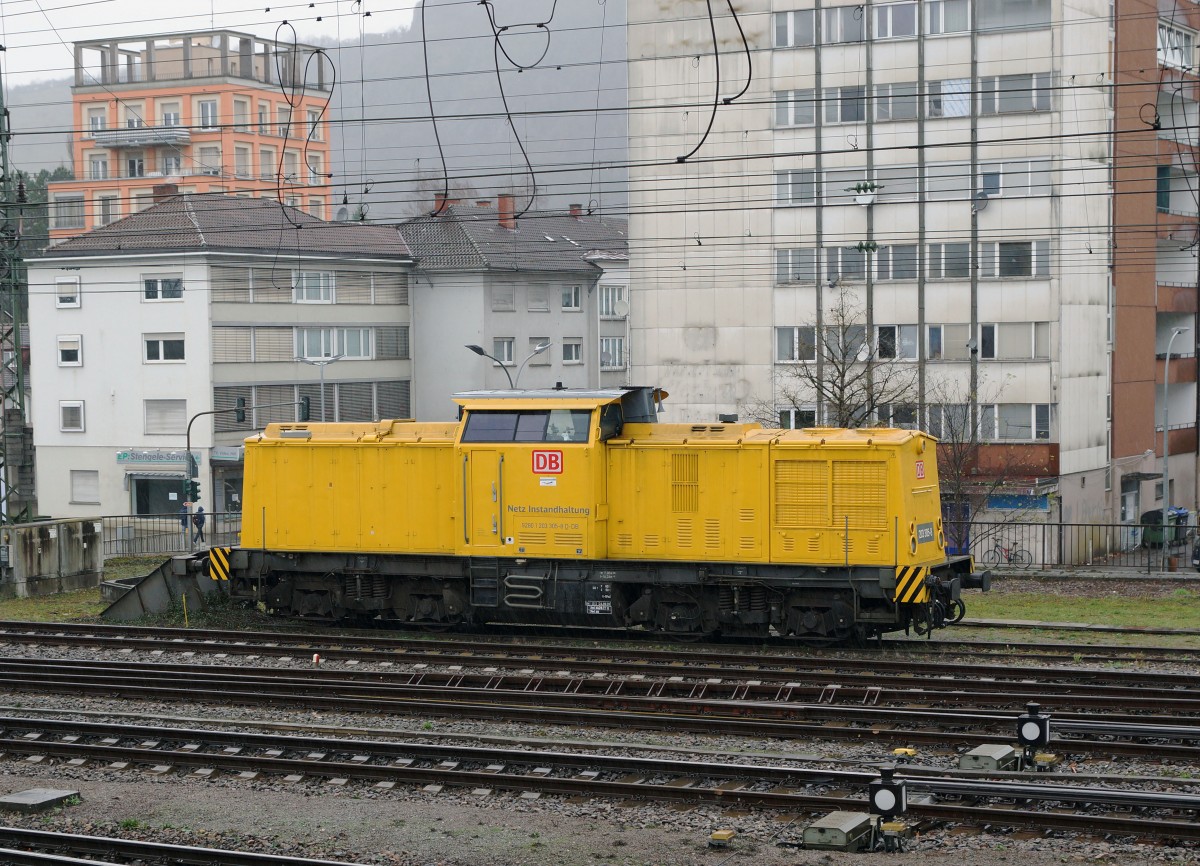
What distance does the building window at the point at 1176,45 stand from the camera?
5059 cm

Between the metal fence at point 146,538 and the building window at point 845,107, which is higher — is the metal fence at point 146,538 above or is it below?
below

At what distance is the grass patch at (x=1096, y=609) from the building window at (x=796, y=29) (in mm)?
26587

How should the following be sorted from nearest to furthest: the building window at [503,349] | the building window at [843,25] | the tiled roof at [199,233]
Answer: the building window at [843,25]
the tiled roof at [199,233]
the building window at [503,349]

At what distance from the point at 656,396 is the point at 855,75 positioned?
29.4 meters

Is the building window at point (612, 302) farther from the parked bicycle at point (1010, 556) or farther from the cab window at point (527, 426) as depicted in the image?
the cab window at point (527, 426)

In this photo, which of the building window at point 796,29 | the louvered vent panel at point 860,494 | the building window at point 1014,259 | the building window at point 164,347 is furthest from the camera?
the building window at point 164,347

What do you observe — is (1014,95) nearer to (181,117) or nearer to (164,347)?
(164,347)

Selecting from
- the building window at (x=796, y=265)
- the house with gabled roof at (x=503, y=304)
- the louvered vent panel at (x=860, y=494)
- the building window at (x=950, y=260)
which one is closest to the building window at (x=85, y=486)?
the house with gabled roof at (x=503, y=304)

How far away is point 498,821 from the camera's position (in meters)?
11.0

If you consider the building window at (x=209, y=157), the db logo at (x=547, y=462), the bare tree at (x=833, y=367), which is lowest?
the db logo at (x=547, y=462)

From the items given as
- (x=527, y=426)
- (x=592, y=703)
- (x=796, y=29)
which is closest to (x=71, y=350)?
(x=796, y=29)

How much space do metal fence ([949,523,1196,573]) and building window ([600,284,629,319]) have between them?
109 feet

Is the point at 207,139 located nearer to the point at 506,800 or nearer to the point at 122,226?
the point at 122,226

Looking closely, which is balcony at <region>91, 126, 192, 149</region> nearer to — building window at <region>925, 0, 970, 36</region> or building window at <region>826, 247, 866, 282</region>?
building window at <region>826, 247, 866, 282</region>
